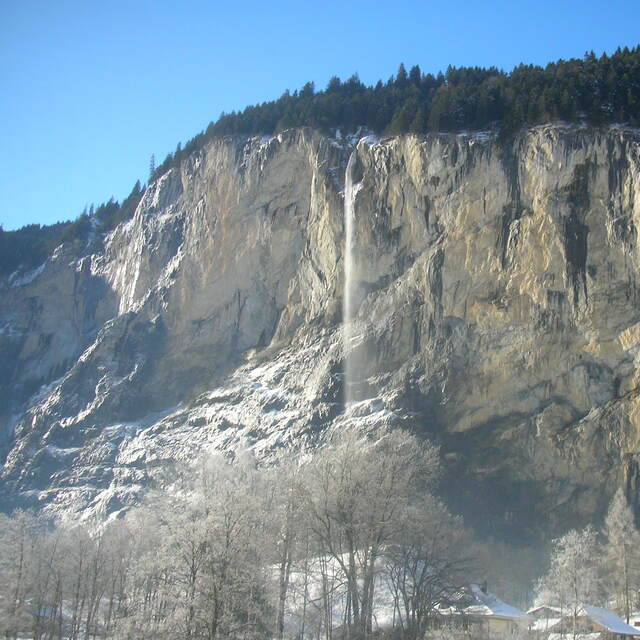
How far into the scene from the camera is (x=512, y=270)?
62.8 metres

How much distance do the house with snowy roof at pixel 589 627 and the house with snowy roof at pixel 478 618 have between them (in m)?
1.28

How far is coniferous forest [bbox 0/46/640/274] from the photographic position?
215 feet

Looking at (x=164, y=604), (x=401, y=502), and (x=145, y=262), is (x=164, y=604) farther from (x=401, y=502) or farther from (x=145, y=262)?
(x=145, y=262)

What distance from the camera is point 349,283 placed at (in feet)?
233

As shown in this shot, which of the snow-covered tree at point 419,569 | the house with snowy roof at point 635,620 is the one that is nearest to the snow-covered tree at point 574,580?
the house with snowy roof at point 635,620

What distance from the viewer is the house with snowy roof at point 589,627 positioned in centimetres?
4244

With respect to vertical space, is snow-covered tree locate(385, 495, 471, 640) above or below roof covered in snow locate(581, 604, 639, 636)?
above

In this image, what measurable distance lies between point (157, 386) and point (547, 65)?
45.9 meters

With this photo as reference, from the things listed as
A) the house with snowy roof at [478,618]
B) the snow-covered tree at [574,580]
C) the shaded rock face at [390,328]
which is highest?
the shaded rock face at [390,328]

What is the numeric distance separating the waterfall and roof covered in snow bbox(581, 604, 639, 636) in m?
25.5

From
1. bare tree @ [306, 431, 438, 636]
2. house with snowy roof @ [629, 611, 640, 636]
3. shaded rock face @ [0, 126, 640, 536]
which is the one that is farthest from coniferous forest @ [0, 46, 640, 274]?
bare tree @ [306, 431, 438, 636]

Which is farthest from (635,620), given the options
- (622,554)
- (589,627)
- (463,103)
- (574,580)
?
(463,103)

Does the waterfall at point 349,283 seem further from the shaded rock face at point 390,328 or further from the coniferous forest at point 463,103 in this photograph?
the coniferous forest at point 463,103

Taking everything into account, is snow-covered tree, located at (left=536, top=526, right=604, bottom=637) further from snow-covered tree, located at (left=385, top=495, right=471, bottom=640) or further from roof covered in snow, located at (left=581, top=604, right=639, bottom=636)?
snow-covered tree, located at (left=385, top=495, right=471, bottom=640)
